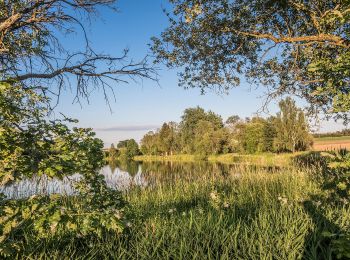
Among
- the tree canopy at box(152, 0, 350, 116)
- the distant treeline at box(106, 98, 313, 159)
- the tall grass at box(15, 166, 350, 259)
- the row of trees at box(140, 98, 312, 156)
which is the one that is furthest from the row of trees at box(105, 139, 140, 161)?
the tall grass at box(15, 166, 350, 259)

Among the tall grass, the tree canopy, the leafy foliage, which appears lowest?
the tall grass

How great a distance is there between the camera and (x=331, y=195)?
8430mm

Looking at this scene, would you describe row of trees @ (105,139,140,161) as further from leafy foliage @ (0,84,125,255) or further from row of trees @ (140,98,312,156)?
leafy foliage @ (0,84,125,255)

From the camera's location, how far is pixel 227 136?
87.1 metres

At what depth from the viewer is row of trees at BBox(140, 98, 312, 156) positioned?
63.2 metres

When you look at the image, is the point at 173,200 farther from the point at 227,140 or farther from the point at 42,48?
the point at 227,140

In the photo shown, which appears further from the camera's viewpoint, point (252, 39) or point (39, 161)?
point (252, 39)

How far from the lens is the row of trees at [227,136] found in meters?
63.2

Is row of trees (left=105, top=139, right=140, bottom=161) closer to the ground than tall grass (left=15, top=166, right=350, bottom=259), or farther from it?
farther from it

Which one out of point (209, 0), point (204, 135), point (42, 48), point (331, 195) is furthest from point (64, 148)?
point (204, 135)

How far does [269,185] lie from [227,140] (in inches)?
3018

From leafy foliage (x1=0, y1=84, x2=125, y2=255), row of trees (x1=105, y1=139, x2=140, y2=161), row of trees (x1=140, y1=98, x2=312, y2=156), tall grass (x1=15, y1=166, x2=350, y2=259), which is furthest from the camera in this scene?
row of trees (x1=105, y1=139, x2=140, y2=161)

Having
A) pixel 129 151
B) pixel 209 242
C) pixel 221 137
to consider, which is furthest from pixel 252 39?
pixel 129 151

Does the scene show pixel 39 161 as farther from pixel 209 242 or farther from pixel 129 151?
pixel 129 151
